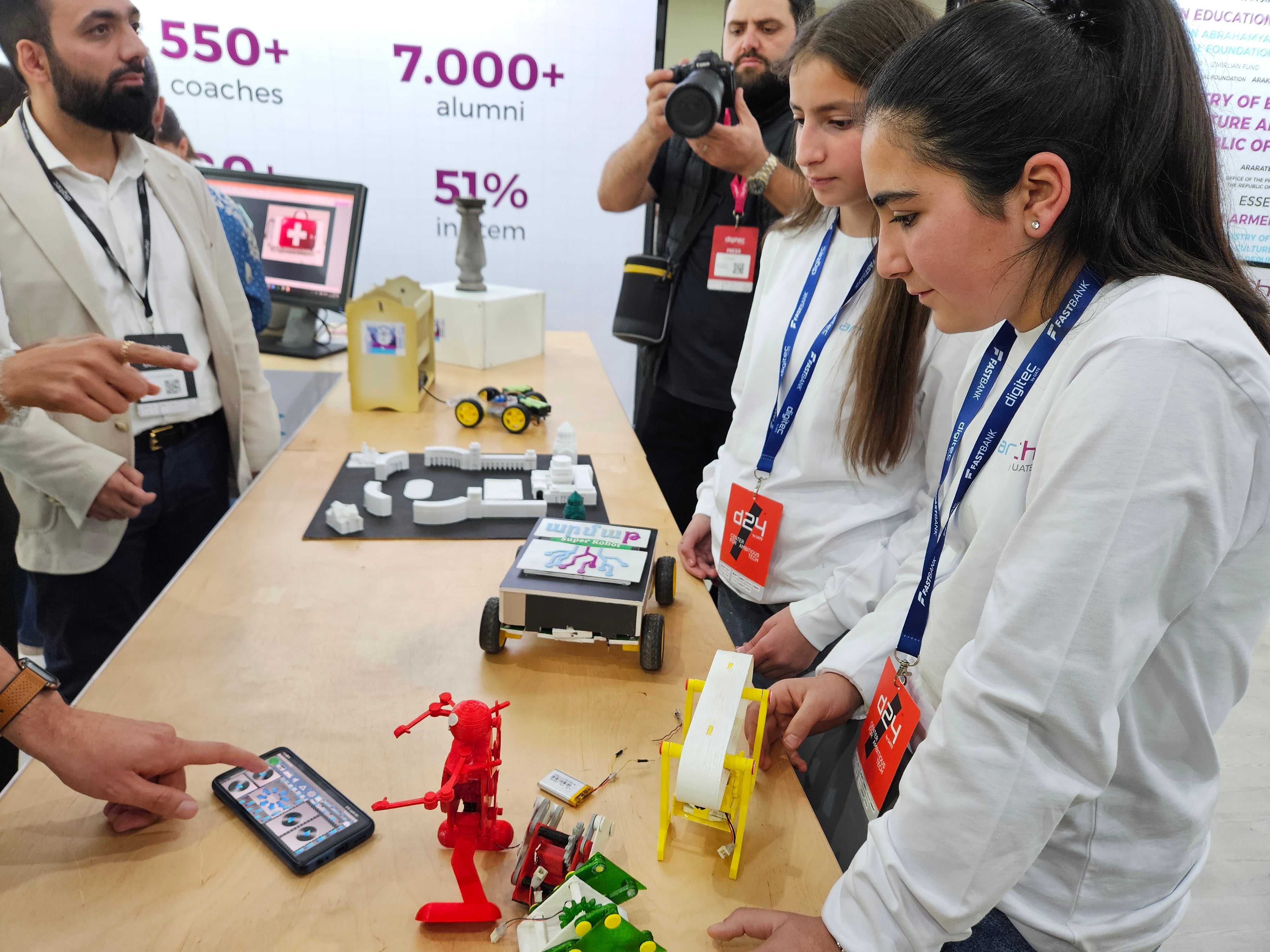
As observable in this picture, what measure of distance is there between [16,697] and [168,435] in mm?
1062

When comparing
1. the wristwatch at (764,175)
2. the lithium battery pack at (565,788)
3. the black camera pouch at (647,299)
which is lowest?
the lithium battery pack at (565,788)

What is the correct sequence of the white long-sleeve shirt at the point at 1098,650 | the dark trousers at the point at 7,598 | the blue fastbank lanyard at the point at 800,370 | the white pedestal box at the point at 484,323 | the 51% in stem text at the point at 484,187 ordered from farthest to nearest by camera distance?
the 51% in stem text at the point at 484,187 < the white pedestal box at the point at 484,323 < the dark trousers at the point at 7,598 < the blue fastbank lanyard at the point at 800,370 < the white long-sleeve shirt at the point at 1098,650

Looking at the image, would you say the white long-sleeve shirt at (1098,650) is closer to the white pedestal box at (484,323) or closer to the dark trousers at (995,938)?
the dark trousers at (995,938)

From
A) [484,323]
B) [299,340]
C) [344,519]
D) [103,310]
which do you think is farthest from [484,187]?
[344,519]

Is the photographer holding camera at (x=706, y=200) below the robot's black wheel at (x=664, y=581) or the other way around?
the other way around

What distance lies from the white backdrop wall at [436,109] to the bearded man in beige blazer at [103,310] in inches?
77.4

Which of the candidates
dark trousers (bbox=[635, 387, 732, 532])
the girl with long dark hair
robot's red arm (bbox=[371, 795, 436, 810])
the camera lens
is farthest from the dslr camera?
robot's red arm (bbox=[371, 795, 436, 810])

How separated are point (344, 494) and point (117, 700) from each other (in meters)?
0.68

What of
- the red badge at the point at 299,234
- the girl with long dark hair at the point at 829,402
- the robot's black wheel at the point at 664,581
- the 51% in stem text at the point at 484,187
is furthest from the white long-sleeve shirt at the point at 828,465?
the 51% in stem text at the point at 484,187

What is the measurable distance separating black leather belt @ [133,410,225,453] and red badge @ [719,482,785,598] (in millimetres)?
1243

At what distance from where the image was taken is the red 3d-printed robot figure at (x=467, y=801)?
2.43 ft

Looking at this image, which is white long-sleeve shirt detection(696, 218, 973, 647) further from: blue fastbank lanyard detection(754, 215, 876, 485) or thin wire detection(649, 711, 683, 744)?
thin wire detection(649, 711, 683, 744)

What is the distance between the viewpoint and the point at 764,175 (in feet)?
5.95

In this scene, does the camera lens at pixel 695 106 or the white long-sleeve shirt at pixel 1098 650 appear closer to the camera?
the white long-sleeve shirt at pixel 1098 650
